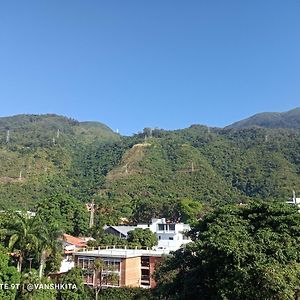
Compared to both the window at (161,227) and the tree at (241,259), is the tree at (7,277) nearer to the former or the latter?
the tree at (241,259)

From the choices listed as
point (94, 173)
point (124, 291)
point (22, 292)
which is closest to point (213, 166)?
point (94, 173)

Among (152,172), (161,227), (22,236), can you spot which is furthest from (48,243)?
(152,172)

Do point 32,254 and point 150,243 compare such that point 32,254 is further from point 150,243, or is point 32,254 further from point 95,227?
point 95,227

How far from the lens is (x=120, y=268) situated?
108 ft

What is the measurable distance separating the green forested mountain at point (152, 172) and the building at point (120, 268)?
33.0m

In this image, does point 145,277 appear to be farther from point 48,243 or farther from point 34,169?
point 34,169

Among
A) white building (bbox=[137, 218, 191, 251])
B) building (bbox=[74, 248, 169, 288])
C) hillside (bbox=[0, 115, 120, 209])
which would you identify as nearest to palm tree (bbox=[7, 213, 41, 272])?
building (bbox=[74, 248, 169, 288])

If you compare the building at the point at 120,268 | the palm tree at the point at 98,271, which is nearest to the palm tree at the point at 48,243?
the palm tree at the point at 98,271

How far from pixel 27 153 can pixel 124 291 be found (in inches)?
3630

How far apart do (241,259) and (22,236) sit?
1700cm

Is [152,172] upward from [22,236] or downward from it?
upward

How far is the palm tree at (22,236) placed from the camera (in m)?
27.2

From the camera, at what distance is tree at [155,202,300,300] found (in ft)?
50.2

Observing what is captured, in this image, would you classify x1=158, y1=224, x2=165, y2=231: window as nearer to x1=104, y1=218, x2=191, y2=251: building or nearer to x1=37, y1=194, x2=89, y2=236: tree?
x1=104, y1=218, x2=191, y2=251: building
